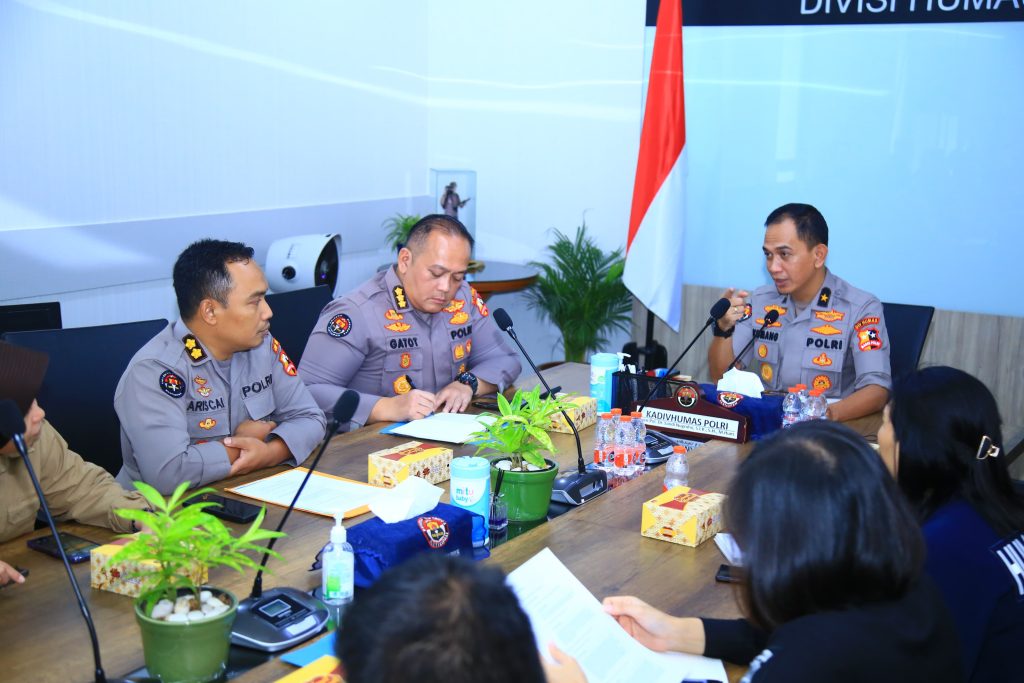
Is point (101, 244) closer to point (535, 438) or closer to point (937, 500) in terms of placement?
point (535, 438)

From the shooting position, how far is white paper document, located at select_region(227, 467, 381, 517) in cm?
207

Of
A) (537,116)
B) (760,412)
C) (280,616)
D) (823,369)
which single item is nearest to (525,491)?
(280,616)

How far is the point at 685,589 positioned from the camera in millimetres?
1759

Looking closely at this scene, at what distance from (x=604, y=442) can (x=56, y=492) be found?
131cm

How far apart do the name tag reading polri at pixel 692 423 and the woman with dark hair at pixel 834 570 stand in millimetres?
1456

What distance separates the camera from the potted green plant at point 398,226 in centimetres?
509

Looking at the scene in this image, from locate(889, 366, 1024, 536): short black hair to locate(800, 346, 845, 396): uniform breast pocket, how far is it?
5.30 ft

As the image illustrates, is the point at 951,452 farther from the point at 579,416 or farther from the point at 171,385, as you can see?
the point at 171,385

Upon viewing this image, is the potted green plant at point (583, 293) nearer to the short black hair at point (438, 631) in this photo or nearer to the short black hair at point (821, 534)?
the short black hair at point (821, 534)

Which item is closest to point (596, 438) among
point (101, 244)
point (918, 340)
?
point (918, 340)

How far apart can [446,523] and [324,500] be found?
0.46 m

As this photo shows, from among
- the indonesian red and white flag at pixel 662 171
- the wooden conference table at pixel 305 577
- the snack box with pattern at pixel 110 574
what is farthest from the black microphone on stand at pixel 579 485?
the indonesian red and white flag at pixel 662 171

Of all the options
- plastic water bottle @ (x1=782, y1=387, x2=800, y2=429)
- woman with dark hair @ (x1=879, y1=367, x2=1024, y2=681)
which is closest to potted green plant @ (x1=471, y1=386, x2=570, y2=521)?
woman with dark hair @ (x1=879, y1=367, x2=1024, y2=681)

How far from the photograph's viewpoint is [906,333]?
3.48m
